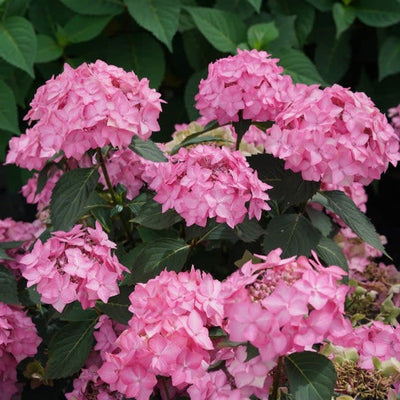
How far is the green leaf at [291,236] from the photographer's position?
1.23m

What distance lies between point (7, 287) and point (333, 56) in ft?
4.43

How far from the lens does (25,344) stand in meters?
1.33

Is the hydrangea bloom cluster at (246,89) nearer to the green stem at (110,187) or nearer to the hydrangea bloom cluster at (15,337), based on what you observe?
the green stem at (110,187)

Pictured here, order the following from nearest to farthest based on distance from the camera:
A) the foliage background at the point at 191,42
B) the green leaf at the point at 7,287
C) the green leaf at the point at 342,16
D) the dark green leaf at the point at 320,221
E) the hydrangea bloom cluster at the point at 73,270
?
the hydrangea bloom cluster at the point at 73,270
the green leaf at the point at 7,287
the dark green leaf at the point at 320,221
the foliage background at the point at 191,42
the green leaf at the point at 342,16

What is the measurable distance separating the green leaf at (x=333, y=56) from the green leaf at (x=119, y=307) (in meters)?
1.27

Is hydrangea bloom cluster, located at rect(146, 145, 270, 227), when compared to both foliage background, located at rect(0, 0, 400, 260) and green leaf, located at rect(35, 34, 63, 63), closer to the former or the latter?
foliage background, located at rect(0, 0, 400, 260)

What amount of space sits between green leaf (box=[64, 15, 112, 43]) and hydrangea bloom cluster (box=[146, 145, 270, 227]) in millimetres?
1022

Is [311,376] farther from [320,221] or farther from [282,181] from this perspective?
[320,221]

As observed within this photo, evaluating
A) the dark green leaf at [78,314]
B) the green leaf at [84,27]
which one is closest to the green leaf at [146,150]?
the dark green leaf at [78,314]

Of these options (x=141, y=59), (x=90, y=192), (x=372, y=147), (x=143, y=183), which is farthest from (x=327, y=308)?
(x=141, y=59)

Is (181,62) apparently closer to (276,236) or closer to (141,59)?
(141,59)

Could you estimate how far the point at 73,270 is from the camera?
1.06m

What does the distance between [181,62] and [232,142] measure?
1036mm

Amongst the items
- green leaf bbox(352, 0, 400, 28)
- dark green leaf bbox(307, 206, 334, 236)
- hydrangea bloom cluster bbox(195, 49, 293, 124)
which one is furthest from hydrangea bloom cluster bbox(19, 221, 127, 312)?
green leaf bbox(352, 0, 400, 28)
